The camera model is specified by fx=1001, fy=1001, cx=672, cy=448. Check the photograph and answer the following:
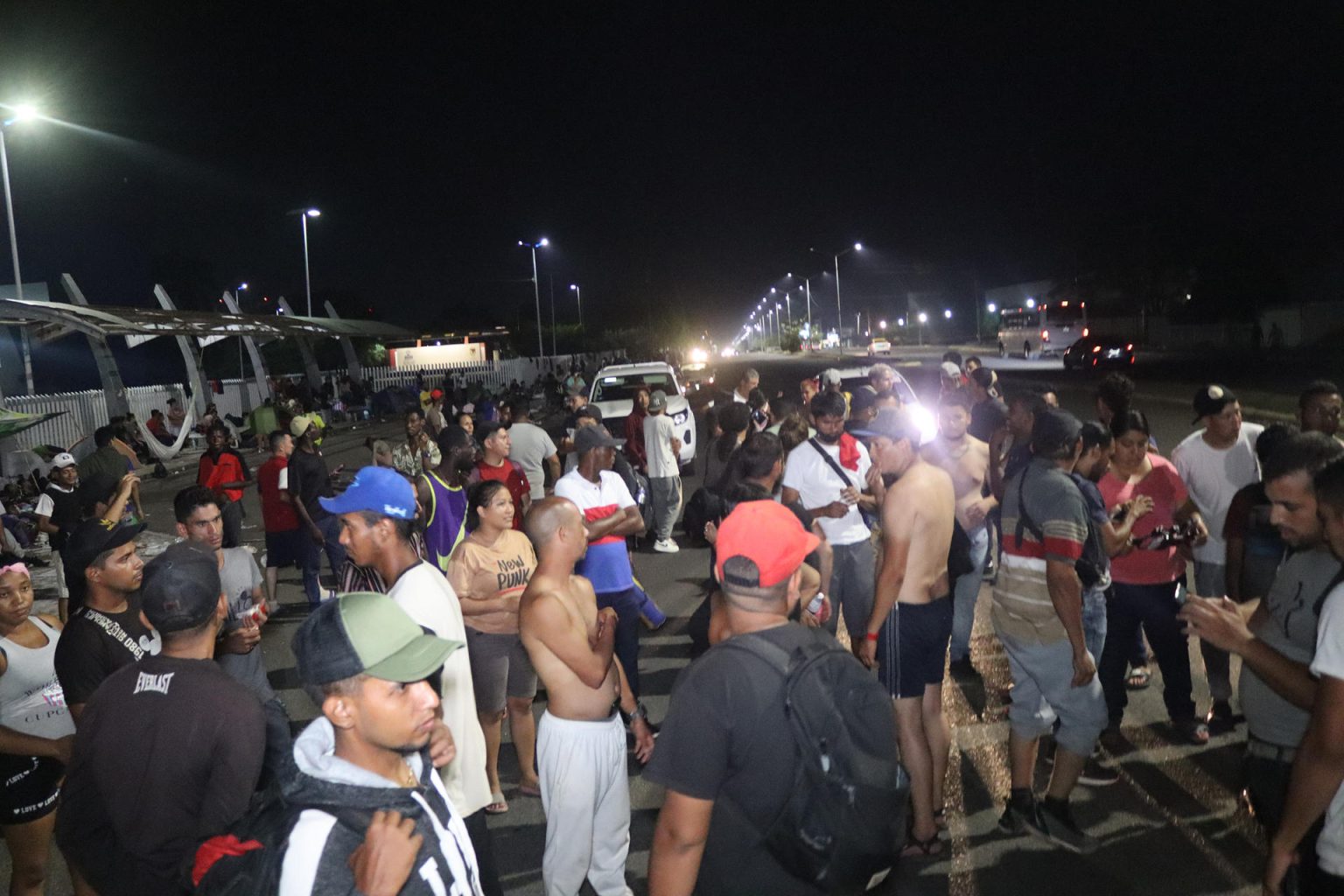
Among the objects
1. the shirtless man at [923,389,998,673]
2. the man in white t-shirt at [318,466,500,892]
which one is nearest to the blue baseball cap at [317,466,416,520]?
the man in white t-shirt at [318,466,500,892]

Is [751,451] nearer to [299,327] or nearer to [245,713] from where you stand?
[245,713]

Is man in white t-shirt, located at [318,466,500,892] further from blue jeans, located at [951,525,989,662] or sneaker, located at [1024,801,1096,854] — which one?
blue jeans, located at [951,525,989,662]

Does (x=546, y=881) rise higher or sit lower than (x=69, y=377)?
lower

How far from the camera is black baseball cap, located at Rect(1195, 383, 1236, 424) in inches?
238

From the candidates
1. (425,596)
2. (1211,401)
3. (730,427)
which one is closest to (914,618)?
(425,596)

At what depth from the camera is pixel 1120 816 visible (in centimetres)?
492

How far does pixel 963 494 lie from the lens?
6.82 metres

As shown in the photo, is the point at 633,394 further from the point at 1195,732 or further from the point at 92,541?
the point at 92,541

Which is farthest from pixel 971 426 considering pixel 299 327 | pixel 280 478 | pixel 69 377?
pixel 69 377

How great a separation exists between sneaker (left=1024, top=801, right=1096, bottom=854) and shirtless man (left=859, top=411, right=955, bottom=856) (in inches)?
18.4

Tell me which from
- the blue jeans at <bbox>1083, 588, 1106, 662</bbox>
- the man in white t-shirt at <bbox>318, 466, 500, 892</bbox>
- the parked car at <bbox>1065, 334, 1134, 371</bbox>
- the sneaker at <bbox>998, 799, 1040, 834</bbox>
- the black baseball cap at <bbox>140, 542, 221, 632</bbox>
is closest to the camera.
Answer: the black baseball cap at <bbox>140, 542, 221, 632</bbox>

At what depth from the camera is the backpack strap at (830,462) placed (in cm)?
618

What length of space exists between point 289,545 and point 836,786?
7.88 m

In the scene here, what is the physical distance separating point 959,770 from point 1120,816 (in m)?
0.86
